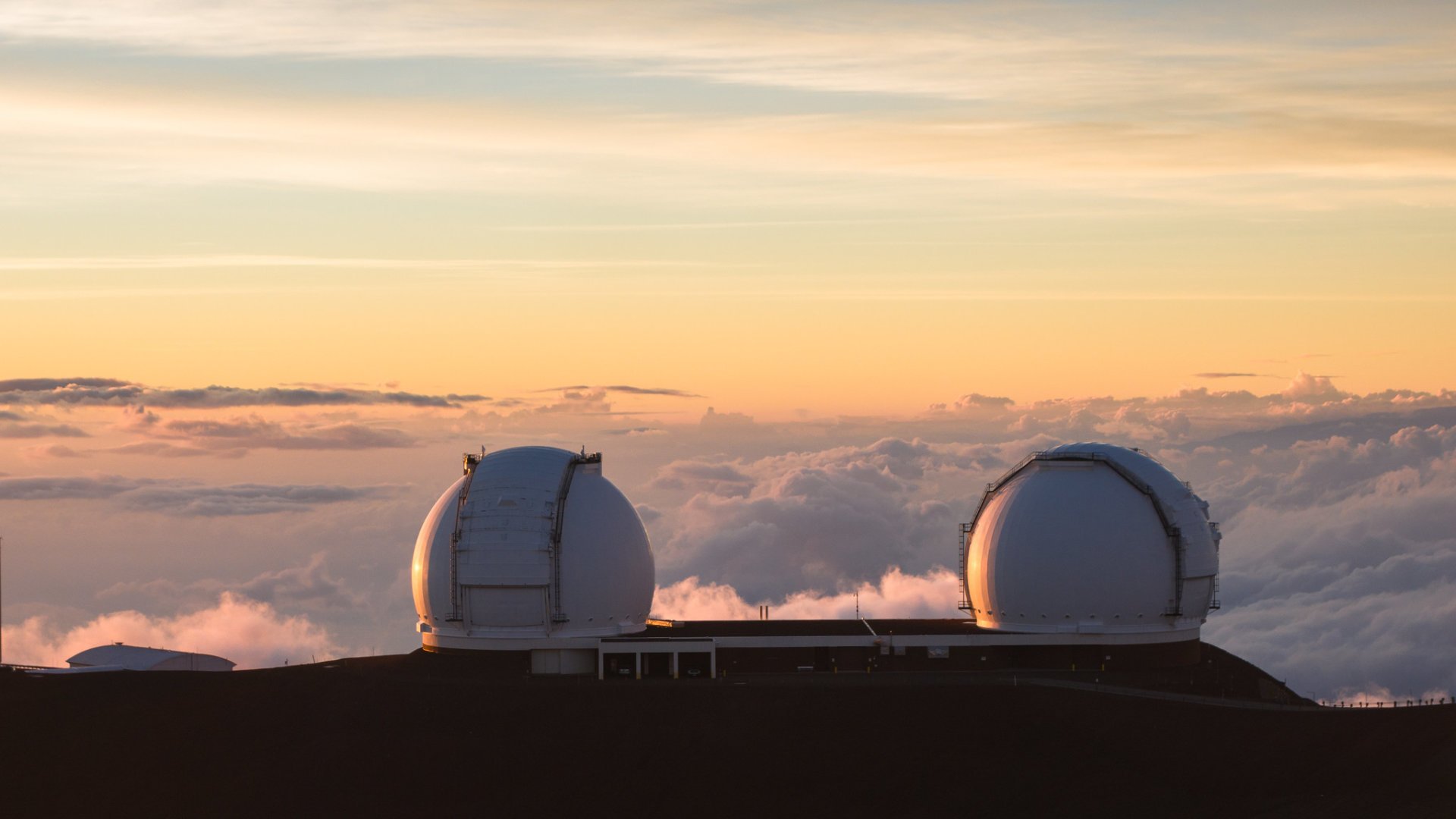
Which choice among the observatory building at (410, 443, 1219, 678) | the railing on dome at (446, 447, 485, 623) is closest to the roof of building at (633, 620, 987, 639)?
the observatory building at (410, 443, 1219, 678)

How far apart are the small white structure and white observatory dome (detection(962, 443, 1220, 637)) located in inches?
1107

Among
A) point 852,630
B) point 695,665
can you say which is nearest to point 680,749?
point 695,665

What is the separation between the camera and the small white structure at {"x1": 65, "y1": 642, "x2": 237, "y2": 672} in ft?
199

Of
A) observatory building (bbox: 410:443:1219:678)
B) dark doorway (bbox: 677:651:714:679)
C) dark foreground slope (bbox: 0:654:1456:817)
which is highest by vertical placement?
observatory building (bbox: 410:443:1219:678)

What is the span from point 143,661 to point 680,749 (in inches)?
815

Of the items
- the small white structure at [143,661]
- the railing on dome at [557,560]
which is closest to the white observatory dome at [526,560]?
the railing on dome at [557,560]

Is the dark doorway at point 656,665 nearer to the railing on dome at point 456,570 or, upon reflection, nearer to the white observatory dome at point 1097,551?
the railing on dome at point 456,570

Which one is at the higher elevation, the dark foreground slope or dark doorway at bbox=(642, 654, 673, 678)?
dark doorway at bbox=(642, 654, 673, 678)

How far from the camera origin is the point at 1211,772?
5144 cm

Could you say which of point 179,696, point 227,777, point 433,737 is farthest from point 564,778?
point 179,696

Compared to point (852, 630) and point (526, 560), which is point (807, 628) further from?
point (526, 560)

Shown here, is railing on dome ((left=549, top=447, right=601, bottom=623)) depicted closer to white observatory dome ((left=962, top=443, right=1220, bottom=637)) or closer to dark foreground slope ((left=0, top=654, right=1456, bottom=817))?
dark foreground slope ((left=0, top=654, right=1456, bottom=817))

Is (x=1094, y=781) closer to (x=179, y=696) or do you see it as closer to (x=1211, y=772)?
(x=1211, y=772)

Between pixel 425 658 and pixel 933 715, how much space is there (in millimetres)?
18258
